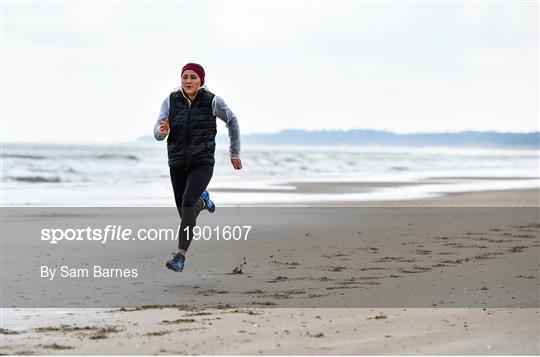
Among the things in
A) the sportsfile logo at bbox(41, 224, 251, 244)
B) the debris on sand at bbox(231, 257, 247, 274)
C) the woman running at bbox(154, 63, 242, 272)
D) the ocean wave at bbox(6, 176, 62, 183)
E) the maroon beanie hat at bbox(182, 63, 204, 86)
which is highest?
the maroon beanie hat at bbox(182, 63, 204, 86)

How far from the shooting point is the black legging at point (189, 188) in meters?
7.90

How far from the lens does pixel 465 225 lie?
13.2m

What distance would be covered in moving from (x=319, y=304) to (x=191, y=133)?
2.10 metres

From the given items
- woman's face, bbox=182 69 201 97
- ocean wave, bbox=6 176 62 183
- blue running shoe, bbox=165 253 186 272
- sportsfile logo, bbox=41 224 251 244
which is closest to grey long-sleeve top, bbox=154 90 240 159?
woman's face, bbox=182 69 201 97

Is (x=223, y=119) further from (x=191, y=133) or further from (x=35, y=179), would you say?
(x=35, y=179)

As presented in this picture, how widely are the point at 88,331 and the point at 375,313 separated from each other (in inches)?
78.9

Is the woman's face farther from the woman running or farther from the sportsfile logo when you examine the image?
the sportsfile logo

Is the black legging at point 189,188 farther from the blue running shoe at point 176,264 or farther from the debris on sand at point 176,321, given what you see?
the debris on sand at point 176,321

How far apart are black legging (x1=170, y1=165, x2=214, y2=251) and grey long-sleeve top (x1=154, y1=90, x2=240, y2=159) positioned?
293 millimetres

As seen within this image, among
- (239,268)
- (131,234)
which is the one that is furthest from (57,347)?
(131,234)

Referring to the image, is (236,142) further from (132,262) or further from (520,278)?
(520,278)

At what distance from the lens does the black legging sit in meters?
7.90

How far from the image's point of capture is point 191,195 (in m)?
7.91

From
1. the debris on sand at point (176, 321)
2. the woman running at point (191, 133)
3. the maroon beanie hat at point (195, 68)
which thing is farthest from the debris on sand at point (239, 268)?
the debris on sand at point (176, 321)
